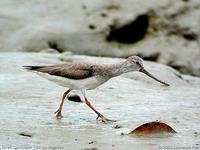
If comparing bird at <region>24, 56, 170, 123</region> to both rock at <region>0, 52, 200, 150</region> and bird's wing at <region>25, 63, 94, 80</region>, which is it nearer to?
bird's wing at <region>25, 63, 94, 80</region>

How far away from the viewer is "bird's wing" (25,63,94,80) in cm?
980

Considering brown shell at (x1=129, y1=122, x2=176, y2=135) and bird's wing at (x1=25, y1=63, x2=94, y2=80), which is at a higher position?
bird's wing at (x1=25, y1=63, x2=94, y2=80)

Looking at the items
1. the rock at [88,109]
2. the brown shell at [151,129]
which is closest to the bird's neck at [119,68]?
the rock at [88,109]

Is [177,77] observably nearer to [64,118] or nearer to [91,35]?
[91,35]

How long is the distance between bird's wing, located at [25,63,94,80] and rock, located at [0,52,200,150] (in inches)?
22.8

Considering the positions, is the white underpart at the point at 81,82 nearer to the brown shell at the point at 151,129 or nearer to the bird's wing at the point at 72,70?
the bird's wing at the point at 72,70

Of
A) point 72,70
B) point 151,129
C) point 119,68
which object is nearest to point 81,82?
point 72,70

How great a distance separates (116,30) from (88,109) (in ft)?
20.3

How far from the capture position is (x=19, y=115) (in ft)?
30.4

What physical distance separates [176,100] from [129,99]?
842 mm

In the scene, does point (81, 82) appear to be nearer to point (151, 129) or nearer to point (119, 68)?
point (119, 68)

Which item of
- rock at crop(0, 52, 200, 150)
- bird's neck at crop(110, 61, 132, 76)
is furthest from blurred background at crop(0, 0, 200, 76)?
bird's neck at crop(110, 61, 132, 76)

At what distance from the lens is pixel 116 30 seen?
16.3 meters

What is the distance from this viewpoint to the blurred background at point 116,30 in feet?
53.4
